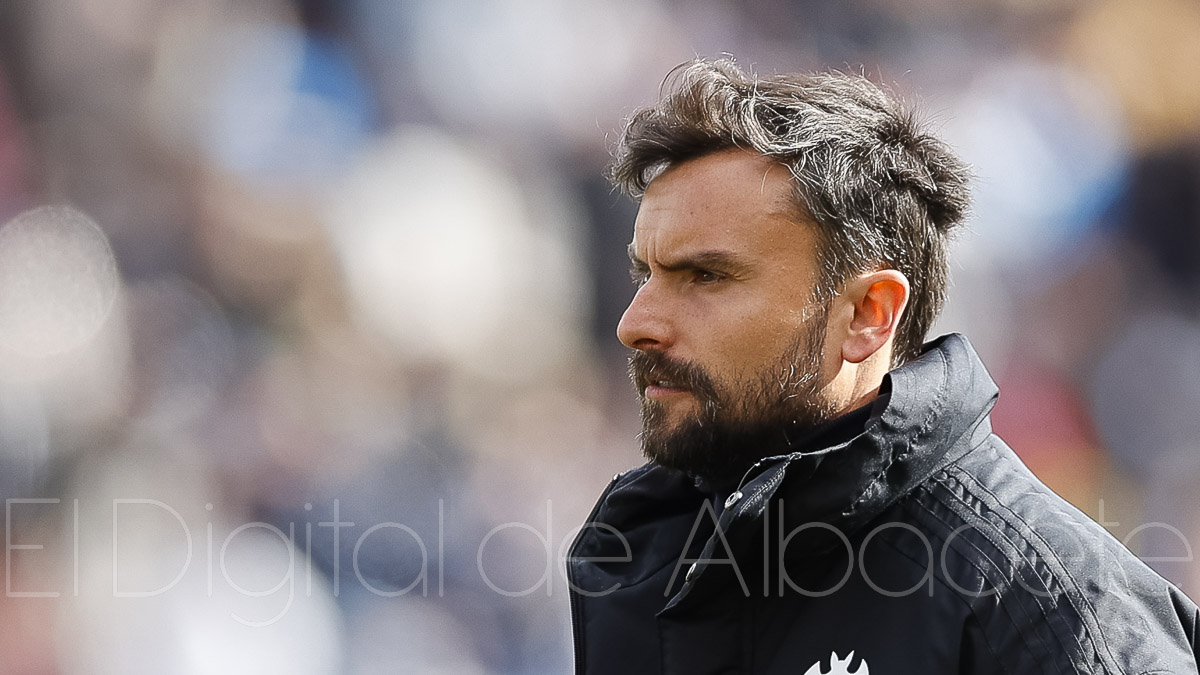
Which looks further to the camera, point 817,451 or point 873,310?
point 873,310

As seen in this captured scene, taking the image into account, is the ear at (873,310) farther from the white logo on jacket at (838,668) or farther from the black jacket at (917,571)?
the white logo on jacket at (838,668)

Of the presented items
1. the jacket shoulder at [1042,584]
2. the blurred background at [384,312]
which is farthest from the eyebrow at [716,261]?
the blurred background at [384,312]

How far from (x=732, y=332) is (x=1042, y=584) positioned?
1.76 feet

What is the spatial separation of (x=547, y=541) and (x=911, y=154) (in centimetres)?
225

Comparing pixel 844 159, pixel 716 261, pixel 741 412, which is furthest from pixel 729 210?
pixel 741 412

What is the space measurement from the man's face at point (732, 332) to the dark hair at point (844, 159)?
4 cm

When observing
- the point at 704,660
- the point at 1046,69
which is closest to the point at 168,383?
the point at 704,660

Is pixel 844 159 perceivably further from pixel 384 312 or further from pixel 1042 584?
pixel 384 312

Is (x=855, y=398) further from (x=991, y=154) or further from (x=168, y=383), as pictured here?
(x=991, y=154)

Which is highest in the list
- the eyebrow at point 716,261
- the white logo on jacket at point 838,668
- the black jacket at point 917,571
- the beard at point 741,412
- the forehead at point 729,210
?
the forehead at point 729,210

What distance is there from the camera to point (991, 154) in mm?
4473

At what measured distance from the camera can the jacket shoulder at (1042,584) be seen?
130 cm

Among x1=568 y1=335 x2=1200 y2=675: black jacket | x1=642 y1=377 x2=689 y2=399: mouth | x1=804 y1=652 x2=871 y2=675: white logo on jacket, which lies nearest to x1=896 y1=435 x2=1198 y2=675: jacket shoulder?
x1=568 y1=335 x2=1200 y2=675: black jacket

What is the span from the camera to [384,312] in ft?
11.9
